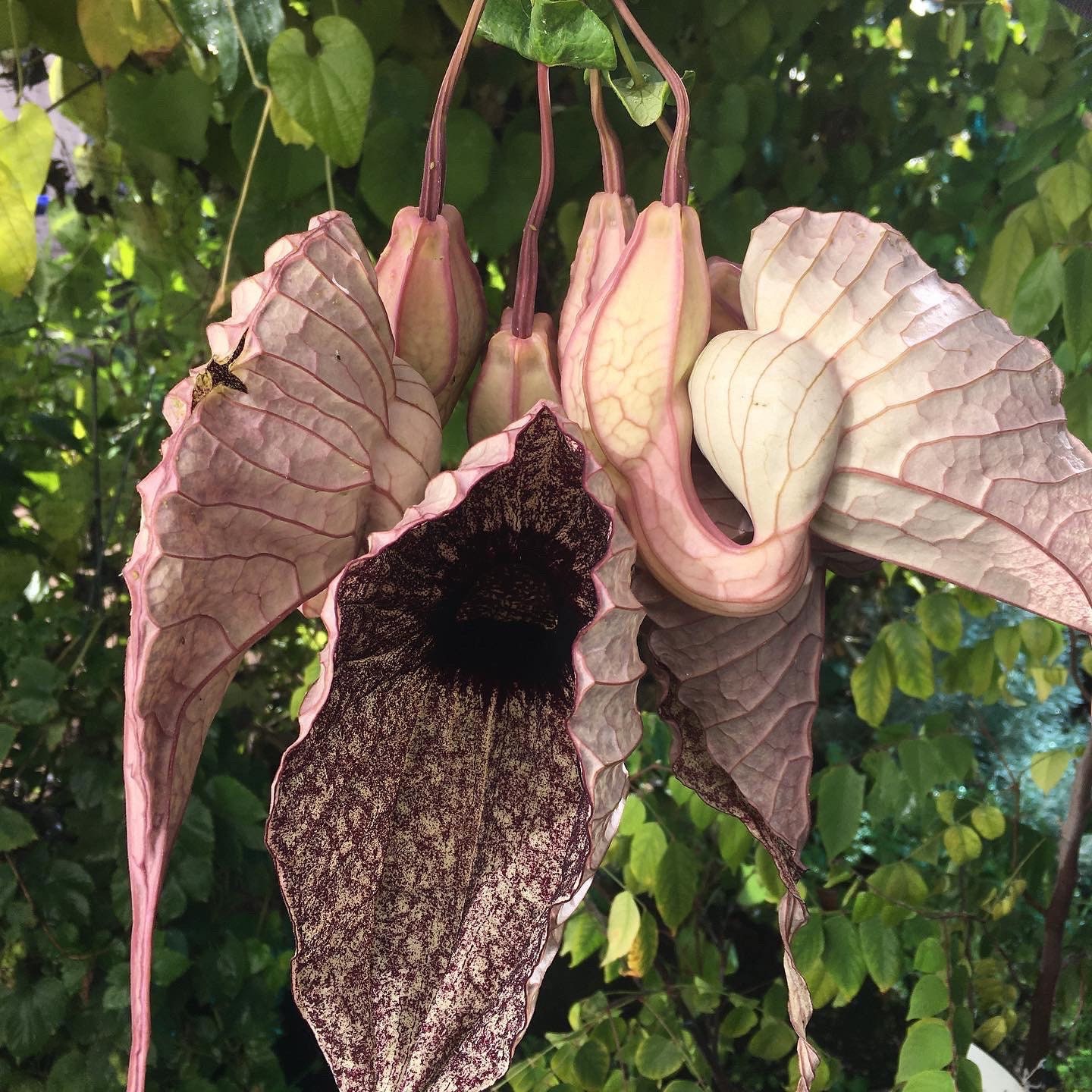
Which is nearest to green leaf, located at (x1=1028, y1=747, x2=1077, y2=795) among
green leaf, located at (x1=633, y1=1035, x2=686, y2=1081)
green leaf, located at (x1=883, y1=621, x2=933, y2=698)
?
green leaf, located at (x1=883, y1=621, x2=933, y2=698)

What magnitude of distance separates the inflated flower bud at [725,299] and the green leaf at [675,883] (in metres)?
0.58

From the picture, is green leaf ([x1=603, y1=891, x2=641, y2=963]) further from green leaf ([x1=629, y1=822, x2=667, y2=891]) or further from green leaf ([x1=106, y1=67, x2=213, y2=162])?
green leaf ([x1=106, y1=67, x2=213, y2=162])

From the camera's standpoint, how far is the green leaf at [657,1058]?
0.75 metres

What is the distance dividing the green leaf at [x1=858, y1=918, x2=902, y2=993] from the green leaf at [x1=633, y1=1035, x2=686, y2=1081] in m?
0.16

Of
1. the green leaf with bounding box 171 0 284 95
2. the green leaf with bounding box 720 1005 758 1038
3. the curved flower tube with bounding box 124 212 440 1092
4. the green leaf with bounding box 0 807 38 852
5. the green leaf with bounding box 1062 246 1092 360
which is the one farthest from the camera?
the green leaf with bounding box 720 1005 758 1038

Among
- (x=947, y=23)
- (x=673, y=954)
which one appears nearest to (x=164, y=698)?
(x=947, y=23)

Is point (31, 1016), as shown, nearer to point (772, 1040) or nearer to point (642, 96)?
point (772, 1040)

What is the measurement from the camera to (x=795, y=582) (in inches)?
9.4

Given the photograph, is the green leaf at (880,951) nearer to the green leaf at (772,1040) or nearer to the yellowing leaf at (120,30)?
the green leaf at (772,1040)

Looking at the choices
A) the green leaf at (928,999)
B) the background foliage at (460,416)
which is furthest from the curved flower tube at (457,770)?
the green leaf at (928,999)

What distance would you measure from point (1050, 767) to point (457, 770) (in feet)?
2.46

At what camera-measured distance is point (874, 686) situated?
0.78 m

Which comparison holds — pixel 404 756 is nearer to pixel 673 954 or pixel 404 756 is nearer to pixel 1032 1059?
pixel 1032 1059

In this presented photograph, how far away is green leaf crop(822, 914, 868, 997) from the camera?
69 centimetres
